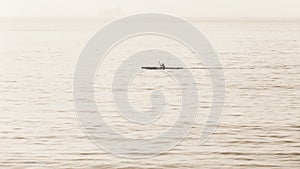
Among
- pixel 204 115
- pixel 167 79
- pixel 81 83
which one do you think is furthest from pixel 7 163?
pixel 167 79

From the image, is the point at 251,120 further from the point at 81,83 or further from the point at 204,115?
the point at 81,83

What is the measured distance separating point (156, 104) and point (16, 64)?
118 ft

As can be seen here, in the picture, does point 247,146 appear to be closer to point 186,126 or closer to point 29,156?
point 186,126

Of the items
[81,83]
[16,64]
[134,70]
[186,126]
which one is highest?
[16,64]

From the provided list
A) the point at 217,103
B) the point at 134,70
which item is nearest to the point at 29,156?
the point at 217,103

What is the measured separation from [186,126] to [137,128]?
2778 mm

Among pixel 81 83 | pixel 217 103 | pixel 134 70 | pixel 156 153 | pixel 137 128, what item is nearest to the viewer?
pixel 156 153

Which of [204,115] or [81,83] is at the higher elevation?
[81,83]

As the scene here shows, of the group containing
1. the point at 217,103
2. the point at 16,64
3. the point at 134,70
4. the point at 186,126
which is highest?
the point at 16,64

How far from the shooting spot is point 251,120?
3328 centimetres

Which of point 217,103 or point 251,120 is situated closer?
point 251,120

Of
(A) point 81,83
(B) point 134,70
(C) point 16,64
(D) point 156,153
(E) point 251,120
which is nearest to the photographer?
(D) point 156,153

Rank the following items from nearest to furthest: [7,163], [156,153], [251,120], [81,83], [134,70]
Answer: [7,163] < [156,153] < [251,120] < [81,83] < [134,70]

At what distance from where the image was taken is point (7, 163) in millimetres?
24281
